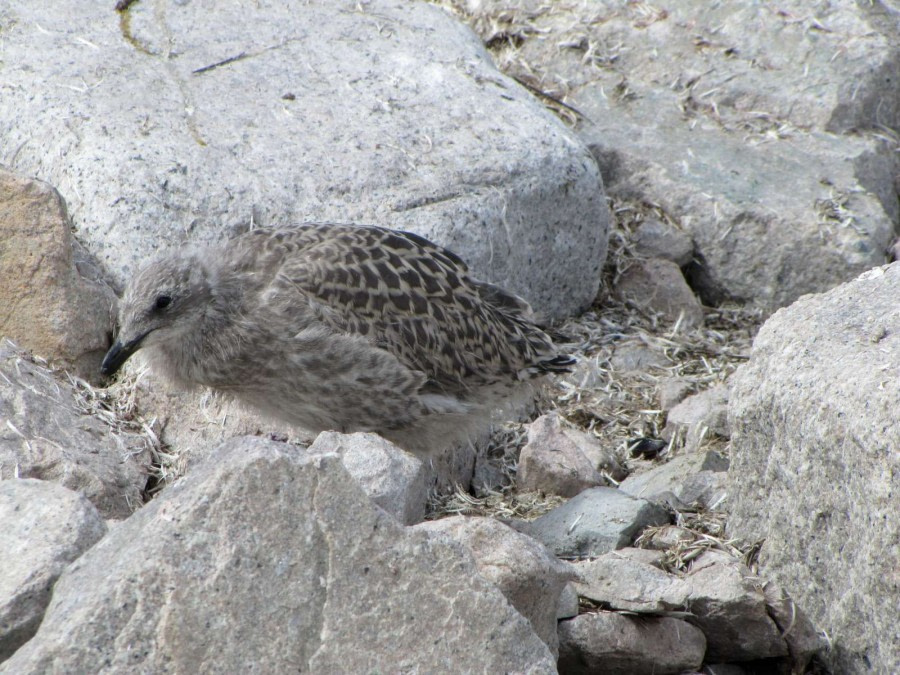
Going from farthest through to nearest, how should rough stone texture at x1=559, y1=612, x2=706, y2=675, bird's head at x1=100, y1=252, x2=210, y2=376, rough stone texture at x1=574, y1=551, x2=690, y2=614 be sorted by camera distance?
bird's head at x1=100, y1=252, x2=210, y2=376, rough stone texture at x1=574, y1=551, x2=690, y2=614, rough stone texture at x1=559, y1=612, x2=706, y2=675

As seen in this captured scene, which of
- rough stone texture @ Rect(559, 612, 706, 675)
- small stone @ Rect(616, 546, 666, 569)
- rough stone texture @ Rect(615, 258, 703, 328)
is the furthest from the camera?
rough stone texture @ Rect(615, 258, 703, 328)

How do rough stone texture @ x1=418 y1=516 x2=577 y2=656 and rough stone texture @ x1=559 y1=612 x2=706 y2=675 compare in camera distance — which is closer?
rough stone texture @ x1=418 y1=516 x2=577 y2=656

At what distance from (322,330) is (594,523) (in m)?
1.60

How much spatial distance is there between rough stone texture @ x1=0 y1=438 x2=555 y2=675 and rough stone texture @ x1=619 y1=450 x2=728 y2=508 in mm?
2298

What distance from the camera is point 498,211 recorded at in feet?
21.6

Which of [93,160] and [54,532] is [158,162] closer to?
[93,160]

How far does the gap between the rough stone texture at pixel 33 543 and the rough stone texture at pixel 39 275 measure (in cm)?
231

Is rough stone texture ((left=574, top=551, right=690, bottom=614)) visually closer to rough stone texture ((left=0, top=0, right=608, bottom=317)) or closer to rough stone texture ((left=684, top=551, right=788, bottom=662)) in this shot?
rough stone texture ((left=684, top=551, right=788, bottom=662))

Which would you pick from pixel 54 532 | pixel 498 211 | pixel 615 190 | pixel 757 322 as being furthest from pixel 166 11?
pixel 54 532

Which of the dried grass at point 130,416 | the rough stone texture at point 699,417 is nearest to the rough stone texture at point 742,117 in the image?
the rough stone texture at point 699,417

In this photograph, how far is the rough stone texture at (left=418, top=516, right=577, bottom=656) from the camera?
3592 millimetres

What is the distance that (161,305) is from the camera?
18.1 feet

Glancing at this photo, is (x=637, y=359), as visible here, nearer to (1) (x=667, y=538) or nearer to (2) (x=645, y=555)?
(1) (x=667, y=538)

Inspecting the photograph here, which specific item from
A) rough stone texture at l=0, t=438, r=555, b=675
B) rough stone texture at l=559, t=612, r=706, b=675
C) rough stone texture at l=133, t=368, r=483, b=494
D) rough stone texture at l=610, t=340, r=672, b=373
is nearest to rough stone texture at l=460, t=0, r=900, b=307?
rough stone texture at l=610, t=340, r=672, b=373
